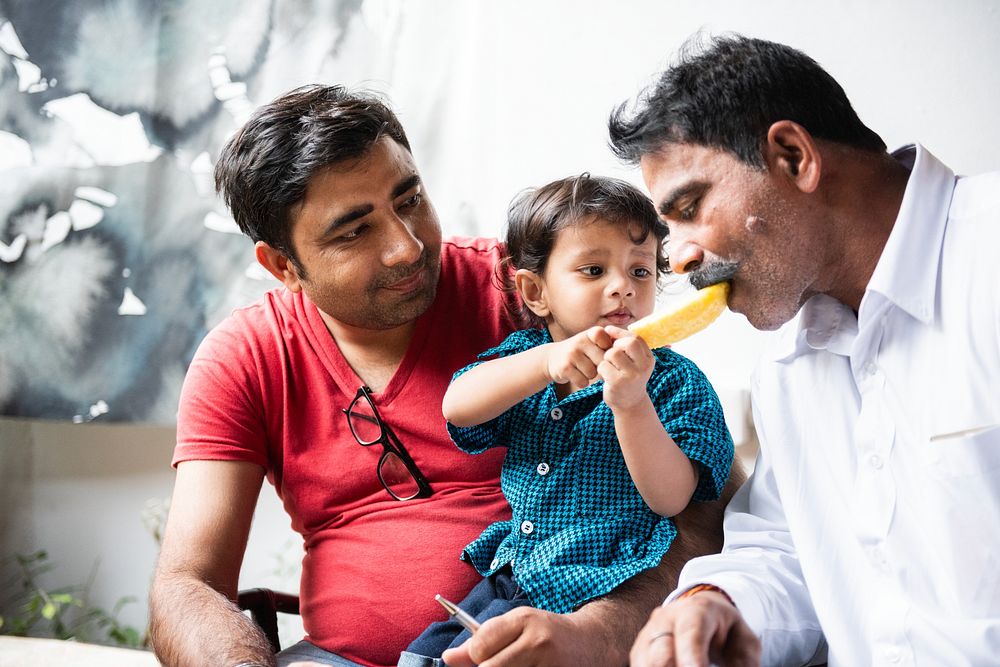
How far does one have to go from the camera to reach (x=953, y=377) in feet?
4.68

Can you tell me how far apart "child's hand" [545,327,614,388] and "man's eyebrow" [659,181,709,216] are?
24 centimetres

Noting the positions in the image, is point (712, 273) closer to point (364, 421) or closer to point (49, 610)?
point (364, 421)

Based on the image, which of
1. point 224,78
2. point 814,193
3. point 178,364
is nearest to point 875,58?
point 814,193

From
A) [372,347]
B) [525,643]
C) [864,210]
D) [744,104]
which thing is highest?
[744,104]

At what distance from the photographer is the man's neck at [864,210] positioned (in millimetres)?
1548

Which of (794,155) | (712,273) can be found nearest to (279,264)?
(712,273)

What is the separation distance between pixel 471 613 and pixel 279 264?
0.94 metres

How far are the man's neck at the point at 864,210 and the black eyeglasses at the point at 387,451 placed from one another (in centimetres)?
99

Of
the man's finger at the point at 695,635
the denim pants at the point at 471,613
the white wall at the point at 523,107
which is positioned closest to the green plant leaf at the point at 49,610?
the white wall at the point at 523,107

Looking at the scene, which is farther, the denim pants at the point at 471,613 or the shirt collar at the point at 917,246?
the denim pants at the point at 471,613

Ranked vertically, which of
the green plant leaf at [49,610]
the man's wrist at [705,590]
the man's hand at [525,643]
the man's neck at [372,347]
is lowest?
the green plant leaf at [49,610]

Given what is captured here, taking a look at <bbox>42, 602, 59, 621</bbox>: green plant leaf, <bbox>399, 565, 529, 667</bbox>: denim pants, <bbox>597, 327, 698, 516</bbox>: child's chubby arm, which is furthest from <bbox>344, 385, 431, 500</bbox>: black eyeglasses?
<bbox>42, 602, 59, 621</bbox>: green plant leaf

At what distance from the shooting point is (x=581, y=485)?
1859mm

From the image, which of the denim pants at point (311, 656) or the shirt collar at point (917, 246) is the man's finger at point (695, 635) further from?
the denim pants at point (311, 656)
